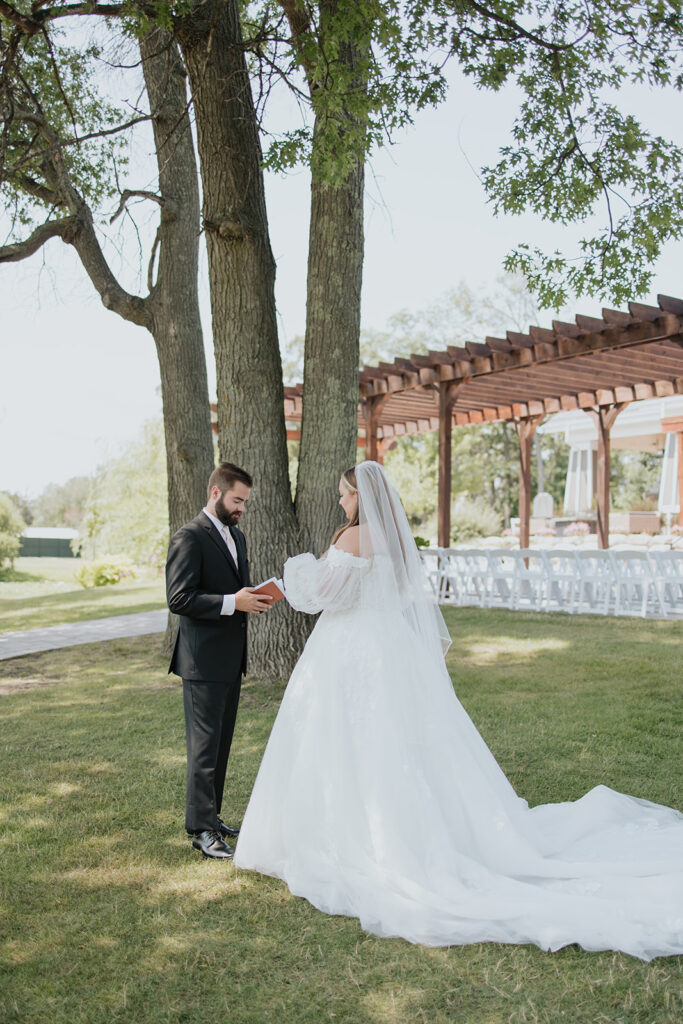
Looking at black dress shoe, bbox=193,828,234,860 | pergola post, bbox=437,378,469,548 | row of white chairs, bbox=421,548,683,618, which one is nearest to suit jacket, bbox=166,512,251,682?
black dress shoe, bbox=193,828,234,860

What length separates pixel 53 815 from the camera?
4.53 meters

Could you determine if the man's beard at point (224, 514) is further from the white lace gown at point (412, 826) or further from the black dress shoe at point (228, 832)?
the black dress shoe at point (228, 832)

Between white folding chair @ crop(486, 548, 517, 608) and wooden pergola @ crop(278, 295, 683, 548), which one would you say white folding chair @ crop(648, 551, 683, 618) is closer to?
white folding chair @ crop(486, 548, 517, 608)

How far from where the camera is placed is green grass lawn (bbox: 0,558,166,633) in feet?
44.8

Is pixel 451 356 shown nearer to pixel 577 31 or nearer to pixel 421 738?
pixel 577 31

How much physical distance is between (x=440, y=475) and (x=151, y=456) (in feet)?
46.1

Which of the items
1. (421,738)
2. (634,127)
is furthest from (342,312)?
(421,738)

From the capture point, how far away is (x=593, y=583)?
1335 cm

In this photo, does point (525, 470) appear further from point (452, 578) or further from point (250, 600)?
point (250, 600)

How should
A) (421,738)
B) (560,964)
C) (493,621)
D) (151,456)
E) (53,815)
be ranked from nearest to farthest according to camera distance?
(560,964) < (421,738) < (53,815) < (493,621) < (151,456)

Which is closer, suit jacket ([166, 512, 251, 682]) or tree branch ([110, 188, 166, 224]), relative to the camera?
suit jacket ([166, 512, 251, 682])

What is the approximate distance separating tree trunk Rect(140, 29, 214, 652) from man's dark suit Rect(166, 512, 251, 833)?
193 inches

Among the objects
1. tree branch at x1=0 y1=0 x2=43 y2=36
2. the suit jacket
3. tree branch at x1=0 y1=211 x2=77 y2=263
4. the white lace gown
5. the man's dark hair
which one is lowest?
the white lace gown

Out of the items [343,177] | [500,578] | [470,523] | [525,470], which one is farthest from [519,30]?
[470,523]
